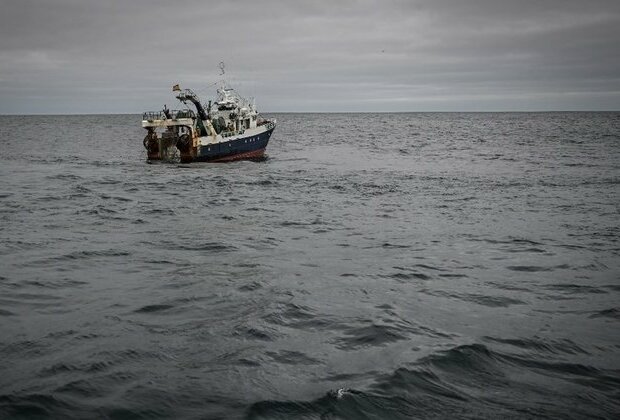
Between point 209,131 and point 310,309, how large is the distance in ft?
102

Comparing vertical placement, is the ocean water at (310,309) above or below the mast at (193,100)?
below

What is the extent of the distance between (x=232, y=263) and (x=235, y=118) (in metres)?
30.0

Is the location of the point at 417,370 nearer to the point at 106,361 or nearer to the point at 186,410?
the point at 186,410

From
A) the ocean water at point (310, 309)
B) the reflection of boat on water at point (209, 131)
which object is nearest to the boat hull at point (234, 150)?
the reflection of boat on water at point (209, 131)

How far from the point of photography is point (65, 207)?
18922 mm

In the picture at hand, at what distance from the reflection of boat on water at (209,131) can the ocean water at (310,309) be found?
1771cm

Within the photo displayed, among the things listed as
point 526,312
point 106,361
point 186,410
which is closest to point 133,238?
point 106,361

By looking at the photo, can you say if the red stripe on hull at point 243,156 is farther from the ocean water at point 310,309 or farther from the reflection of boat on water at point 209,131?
the ocean water at point 310,309

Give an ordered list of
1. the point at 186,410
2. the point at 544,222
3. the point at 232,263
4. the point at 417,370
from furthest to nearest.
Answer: the point at 544,222, the point at 232,263, the point at 417,370, the point at 186,410

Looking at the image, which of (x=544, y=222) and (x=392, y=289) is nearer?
(x=392, y=289)

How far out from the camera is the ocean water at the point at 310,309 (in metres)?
5.75

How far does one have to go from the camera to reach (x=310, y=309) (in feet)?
28.5

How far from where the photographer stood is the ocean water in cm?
575

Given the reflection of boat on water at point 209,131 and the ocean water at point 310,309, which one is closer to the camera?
the ocean water at point 310,309
